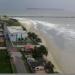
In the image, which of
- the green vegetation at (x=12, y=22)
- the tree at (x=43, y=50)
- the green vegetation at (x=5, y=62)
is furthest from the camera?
the green vegetation at (x=12, y=22)

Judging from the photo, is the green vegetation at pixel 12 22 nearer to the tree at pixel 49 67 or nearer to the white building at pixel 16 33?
the white building at pixel 16 33

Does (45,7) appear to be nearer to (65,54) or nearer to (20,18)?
(20,18)

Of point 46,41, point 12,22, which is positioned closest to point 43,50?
point 46,41

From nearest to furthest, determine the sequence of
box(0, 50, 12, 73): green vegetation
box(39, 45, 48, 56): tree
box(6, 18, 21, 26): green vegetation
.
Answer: box(0, 50, 12, 73): green vegetation
box(39, 45, 48, 56): tree
box(6, 18, 21, 26): green vegetation

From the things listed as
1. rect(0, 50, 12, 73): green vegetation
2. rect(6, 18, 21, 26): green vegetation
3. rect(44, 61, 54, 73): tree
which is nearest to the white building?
rect(6, 18, 21, 26): green vegetation

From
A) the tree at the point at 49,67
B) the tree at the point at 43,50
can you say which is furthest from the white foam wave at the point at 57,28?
the tree at the point at 49,67

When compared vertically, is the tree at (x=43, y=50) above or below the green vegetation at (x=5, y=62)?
above

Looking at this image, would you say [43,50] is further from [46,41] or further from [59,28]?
[59,28]

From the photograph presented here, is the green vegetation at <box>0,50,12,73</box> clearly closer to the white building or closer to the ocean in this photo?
the white building
